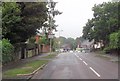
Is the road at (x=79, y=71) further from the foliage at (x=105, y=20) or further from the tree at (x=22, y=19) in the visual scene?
the foliage at (x=105, y=20)

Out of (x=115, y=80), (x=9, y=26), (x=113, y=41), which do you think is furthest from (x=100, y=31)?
(x=115, y=80)

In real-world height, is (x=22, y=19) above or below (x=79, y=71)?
above

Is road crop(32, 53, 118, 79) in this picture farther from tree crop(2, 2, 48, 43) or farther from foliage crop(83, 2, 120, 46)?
foliage crop(83, 2, 120, 46)

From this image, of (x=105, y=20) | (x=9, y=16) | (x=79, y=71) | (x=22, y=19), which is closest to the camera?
(x=79, y=71)

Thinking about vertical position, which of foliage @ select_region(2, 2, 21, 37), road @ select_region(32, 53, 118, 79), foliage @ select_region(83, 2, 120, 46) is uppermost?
foliage @ select_region(83, 2, 120, 46)

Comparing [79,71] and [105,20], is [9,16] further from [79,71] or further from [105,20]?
[105,20]

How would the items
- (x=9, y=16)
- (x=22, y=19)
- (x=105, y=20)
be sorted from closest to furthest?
(x=9, y=16) → (x=22, y=19) → (x=105, y=20)

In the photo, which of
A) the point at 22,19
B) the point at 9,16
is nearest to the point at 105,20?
the point at 22,19

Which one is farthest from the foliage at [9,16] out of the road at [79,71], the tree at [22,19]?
the road at [79,71]

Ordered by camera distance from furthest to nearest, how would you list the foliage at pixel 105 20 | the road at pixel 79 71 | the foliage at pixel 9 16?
1. the foliage at pixel 105 20
2. the foliage at pixel 9 16
3. the road at pixel 79 71

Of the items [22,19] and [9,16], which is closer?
[9,16]

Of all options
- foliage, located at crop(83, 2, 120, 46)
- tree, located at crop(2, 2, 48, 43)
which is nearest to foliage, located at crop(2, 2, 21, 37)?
tree, located at crop(2, 2, 48, 43)

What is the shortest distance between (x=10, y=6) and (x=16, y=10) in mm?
1320

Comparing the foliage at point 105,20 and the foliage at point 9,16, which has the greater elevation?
the foliage at point 105,20
